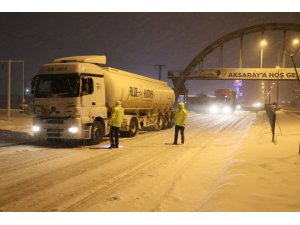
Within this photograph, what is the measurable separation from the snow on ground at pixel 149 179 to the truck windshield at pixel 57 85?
86.8 inches

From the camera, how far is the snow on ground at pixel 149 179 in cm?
621

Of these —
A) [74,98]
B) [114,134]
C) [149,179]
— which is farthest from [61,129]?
[149,179]

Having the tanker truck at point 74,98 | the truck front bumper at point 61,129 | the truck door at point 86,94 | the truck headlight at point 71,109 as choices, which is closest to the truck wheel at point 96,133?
the tanker truck at point 74,98

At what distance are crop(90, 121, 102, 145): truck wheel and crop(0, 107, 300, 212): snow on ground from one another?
850 millimetres

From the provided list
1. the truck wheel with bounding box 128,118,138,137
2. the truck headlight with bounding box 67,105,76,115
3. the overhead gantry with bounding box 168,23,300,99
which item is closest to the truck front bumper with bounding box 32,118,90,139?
the truck headlight with bounding box 67,105,76,115

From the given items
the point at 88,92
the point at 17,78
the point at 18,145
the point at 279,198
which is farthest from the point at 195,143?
the point at 17,78

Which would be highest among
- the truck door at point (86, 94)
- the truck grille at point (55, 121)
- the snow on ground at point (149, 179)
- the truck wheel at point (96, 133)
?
the truck door at point (86, 94)

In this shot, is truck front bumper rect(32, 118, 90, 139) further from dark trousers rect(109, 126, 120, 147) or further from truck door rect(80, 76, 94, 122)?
dark trousers rect(109, 126, 120, 147)

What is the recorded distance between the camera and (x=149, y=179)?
27.7 ft

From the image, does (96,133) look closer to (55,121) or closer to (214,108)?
(55,121)

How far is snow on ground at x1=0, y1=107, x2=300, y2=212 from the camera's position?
6.21 m

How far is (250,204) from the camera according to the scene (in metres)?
5.85

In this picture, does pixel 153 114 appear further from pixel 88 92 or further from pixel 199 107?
pixel 199 107

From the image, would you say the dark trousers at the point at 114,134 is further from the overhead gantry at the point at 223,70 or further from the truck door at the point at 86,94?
the overhead gantry at the point at 223,70
